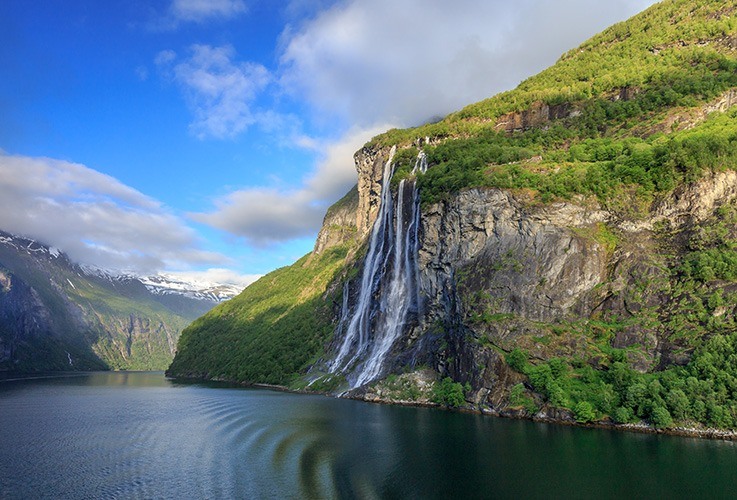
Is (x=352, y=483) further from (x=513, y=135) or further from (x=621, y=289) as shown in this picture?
(x=513, y=135)

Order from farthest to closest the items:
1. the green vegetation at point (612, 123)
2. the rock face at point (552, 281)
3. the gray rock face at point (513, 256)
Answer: the green vegetation at point (612, 123), the gray rock face at point (513, 256), the rock face at point (552, 281)

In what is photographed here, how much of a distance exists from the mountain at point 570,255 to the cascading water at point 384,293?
1.43 feet

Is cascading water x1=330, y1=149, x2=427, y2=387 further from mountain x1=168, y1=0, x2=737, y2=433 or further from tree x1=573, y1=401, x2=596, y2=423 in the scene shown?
tree x1=573, y1=401, x2=596, y2=423

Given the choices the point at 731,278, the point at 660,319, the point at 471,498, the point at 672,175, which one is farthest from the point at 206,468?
the point at 672,175

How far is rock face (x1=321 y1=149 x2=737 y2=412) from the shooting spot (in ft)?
170

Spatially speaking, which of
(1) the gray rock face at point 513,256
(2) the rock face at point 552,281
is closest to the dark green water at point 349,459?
(2) the rock face at point 552,281

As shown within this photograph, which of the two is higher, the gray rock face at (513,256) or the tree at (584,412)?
the gray rock face at (513,256)

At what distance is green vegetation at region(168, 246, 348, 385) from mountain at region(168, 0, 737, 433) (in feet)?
4.22

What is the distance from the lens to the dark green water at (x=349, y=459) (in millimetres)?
26547

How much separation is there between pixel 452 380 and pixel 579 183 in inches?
1319

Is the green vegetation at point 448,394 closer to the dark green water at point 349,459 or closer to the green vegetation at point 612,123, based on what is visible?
the dark green water at point 349,459

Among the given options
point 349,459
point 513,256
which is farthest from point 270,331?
point 349,459

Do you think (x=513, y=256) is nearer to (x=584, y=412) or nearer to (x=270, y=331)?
(x=584, y=412)

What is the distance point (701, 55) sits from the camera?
83125 mm
